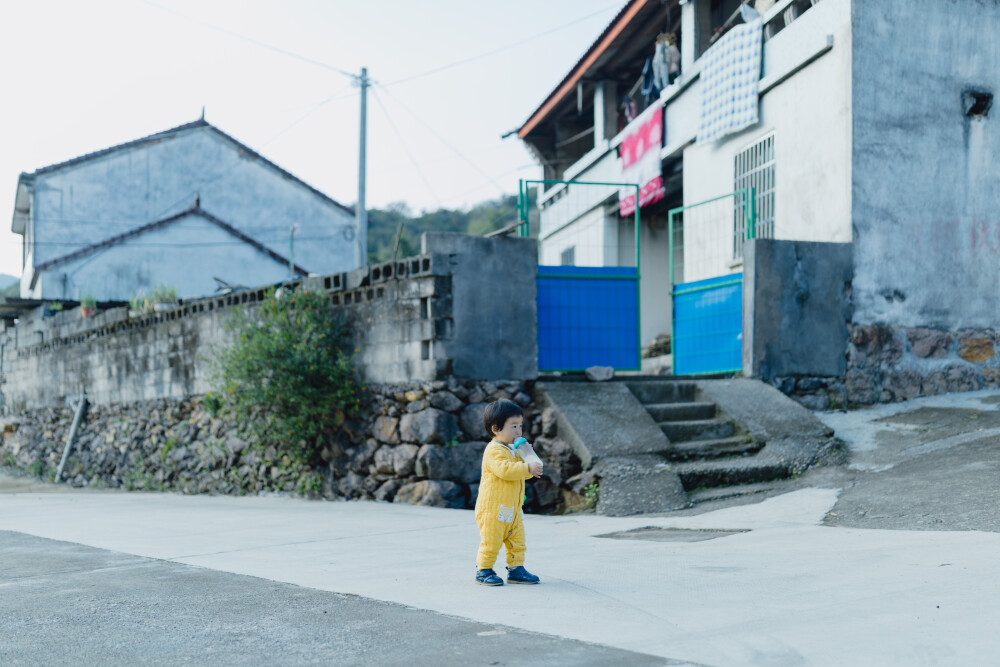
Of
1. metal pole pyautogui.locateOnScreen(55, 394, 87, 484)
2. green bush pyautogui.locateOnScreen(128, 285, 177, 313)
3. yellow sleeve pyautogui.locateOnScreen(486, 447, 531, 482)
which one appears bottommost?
metal pole pyautogui.locateOnScreen(55, 394, 87, 484)

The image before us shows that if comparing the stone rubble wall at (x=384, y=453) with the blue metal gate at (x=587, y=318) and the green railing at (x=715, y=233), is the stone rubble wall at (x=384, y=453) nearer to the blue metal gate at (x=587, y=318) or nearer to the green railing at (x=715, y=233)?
the blue metal gate at (x=587, y=318)

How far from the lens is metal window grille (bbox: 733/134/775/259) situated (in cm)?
1176

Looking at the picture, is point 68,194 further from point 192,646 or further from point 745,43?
point 192,646

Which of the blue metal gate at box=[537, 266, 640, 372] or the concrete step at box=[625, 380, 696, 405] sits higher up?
the blue metal gate at box=[537, 266, 640, 372]

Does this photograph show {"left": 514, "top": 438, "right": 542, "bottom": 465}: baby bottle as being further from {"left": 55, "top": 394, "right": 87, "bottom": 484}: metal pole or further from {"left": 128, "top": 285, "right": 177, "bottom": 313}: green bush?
{"left": 55, "top": 394, "right": 87, "bottom": 484}: metal pole

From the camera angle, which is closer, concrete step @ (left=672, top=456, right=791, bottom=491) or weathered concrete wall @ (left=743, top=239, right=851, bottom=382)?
concrete step @ (left=672, top=456, right=791, bottom=491)

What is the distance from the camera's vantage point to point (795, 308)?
32.2 ft

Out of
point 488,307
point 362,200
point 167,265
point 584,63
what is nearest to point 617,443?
point 488,307

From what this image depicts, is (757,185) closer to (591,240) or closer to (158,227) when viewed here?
(591,240)

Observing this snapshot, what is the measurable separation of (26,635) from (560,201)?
1726 cm

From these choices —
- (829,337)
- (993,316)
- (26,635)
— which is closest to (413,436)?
(829,337)

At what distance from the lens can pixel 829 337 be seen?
996 centimetres

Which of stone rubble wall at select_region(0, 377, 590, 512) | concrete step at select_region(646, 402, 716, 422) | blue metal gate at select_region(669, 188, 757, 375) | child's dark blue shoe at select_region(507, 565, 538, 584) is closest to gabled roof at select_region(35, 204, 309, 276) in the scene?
stone rubble wall at select_region(0, 377, 590, 512)

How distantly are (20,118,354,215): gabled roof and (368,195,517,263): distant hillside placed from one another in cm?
647
